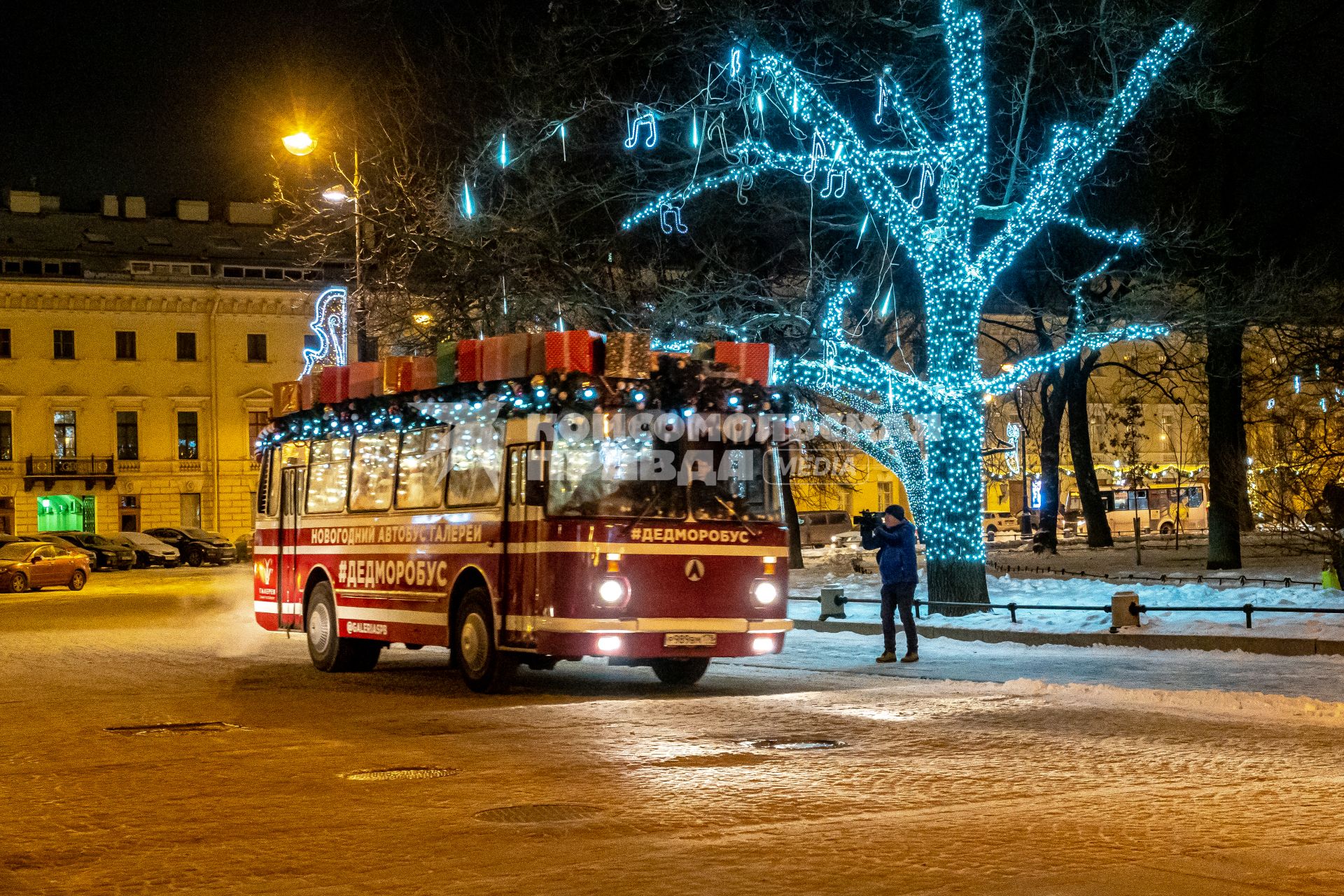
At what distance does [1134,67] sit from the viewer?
23344 mm

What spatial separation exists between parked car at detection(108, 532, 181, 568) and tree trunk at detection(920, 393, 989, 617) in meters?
43.6

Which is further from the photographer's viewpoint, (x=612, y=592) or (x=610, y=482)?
(x=610, y=482)

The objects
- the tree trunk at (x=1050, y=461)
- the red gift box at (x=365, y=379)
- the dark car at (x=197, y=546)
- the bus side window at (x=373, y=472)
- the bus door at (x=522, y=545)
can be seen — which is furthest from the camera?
the dark car at (x=197, y=546)

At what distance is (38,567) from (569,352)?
34732mm

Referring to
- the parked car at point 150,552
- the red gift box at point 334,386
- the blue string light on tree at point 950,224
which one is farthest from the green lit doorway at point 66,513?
the red gift box at point 334,386

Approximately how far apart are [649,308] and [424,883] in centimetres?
2052

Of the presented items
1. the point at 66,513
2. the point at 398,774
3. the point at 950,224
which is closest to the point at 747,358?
the point at 398,774

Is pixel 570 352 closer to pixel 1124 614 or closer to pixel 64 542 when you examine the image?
pixel 1124 614

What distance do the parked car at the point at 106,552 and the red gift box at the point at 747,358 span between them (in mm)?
48249

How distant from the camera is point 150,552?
6181 centimetres

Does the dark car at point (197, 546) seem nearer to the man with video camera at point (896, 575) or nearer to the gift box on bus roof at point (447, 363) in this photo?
the man with video camera at point (896, 575)

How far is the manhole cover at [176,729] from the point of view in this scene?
13164 millimetres

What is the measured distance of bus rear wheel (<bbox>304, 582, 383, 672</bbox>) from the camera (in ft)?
62.8

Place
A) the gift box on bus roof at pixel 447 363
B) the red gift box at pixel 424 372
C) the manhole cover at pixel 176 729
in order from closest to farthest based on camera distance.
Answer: the manhole cover at pixel 176 729 < the gift box on bus roof at pixel 447 363 < the red gift box at pixel 424 372
